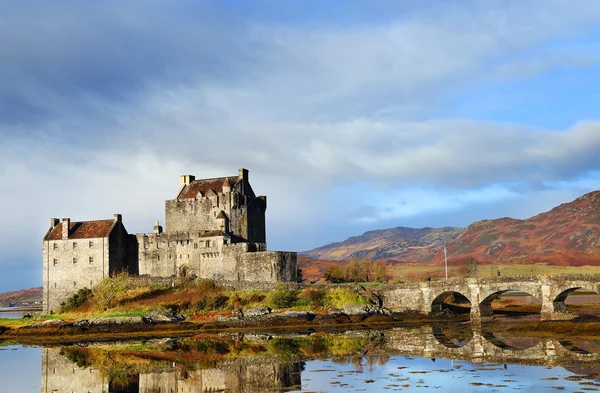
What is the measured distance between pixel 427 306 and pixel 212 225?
26.2m

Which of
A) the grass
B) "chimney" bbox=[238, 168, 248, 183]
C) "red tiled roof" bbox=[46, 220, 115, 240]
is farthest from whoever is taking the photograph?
"chimney" bbox=[238, 168, 248, 183]

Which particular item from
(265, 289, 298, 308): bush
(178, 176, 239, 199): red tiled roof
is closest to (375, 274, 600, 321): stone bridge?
(265, 289, 298, 308): bush

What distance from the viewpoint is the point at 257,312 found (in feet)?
231

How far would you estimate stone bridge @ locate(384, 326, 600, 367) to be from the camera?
133ft

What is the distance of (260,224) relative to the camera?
87.4 m

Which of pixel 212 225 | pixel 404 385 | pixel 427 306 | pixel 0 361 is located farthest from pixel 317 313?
pixel 404 385

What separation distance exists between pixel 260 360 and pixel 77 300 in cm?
3992

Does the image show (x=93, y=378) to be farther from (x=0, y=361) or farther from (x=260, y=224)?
(x=260, y=224)

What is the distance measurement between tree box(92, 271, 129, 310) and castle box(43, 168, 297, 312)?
3437mm

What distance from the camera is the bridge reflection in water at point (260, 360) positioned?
37406mm

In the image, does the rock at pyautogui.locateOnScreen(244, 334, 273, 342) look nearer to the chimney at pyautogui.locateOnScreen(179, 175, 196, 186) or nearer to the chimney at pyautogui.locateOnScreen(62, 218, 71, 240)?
the chimney at pyautogui.locateOnScreen(62, 218, 71, 240)

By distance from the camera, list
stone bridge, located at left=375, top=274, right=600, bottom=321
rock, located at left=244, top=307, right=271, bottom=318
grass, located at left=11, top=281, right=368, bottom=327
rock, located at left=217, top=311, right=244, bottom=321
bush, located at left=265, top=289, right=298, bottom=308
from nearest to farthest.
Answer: stone bridge, located at left=375, top=274, right=600, bottom=321, rock, located at left=217, top=311, right=244, bottom=321, rock, located at left=244, top=307, right=271, bottom=318, bush, located at left=265, top=289, right=298, bottom=308, grass, located at left=11, top=281, right=368, bottom=327

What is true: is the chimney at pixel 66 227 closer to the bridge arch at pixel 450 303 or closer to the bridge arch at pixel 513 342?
the bridge arch at pixel 450 303

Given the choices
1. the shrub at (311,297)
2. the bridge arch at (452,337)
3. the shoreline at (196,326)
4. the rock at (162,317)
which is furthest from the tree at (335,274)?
the bridge arch at (452,337)
